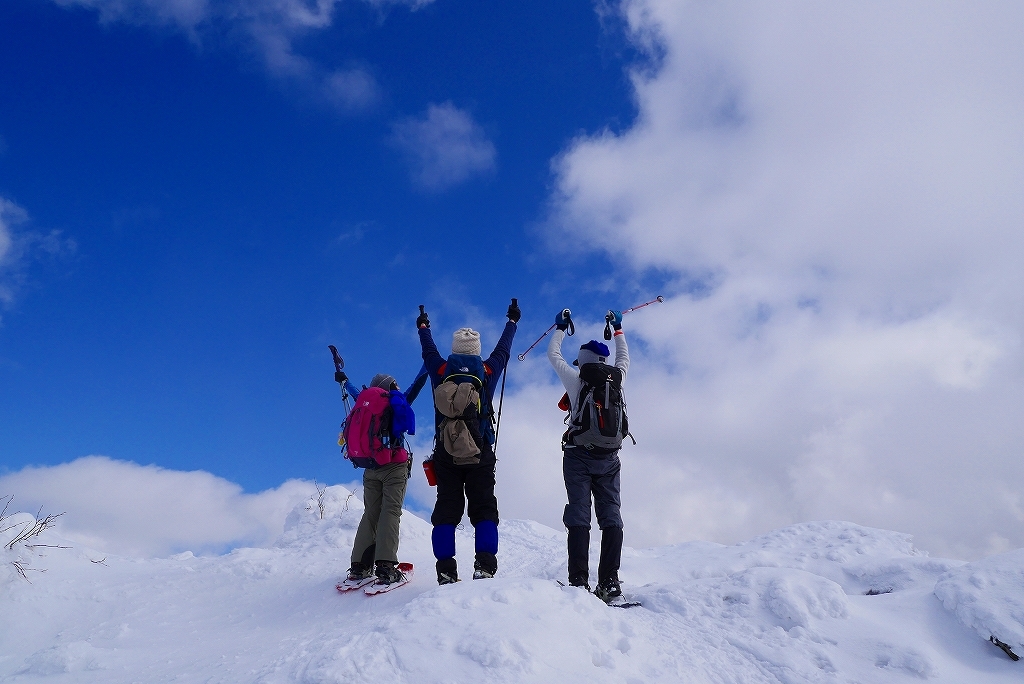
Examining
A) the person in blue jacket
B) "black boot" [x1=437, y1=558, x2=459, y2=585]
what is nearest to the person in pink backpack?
the person in blue jacket

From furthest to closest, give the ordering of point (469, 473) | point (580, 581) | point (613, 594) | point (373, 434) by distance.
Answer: point (373, 434)
point (469, 473)
point (580, 581)
point (613, 594)

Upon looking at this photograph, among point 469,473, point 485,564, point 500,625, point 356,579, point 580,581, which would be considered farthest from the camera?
point 356,579

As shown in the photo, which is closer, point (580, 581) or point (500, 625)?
point (500, 625)

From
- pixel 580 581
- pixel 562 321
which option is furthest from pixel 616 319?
pixel 580 581

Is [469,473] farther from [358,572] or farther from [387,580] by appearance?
[358,572]

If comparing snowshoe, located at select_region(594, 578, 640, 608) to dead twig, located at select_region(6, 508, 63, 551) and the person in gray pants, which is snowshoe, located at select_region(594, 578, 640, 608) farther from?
dead twig, located at select_region(6, 508, 63, 551)

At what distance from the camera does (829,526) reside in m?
10.2

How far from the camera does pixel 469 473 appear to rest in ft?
21.0

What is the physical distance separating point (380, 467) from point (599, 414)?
8.98 feet

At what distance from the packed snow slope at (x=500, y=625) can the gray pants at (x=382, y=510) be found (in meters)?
0.51

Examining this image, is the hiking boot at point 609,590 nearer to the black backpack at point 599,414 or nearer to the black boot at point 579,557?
the black boot at point 579,557

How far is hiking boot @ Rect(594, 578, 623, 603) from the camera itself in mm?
5684

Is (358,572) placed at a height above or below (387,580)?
above

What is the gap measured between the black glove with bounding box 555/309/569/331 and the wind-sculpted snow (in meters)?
4.53
